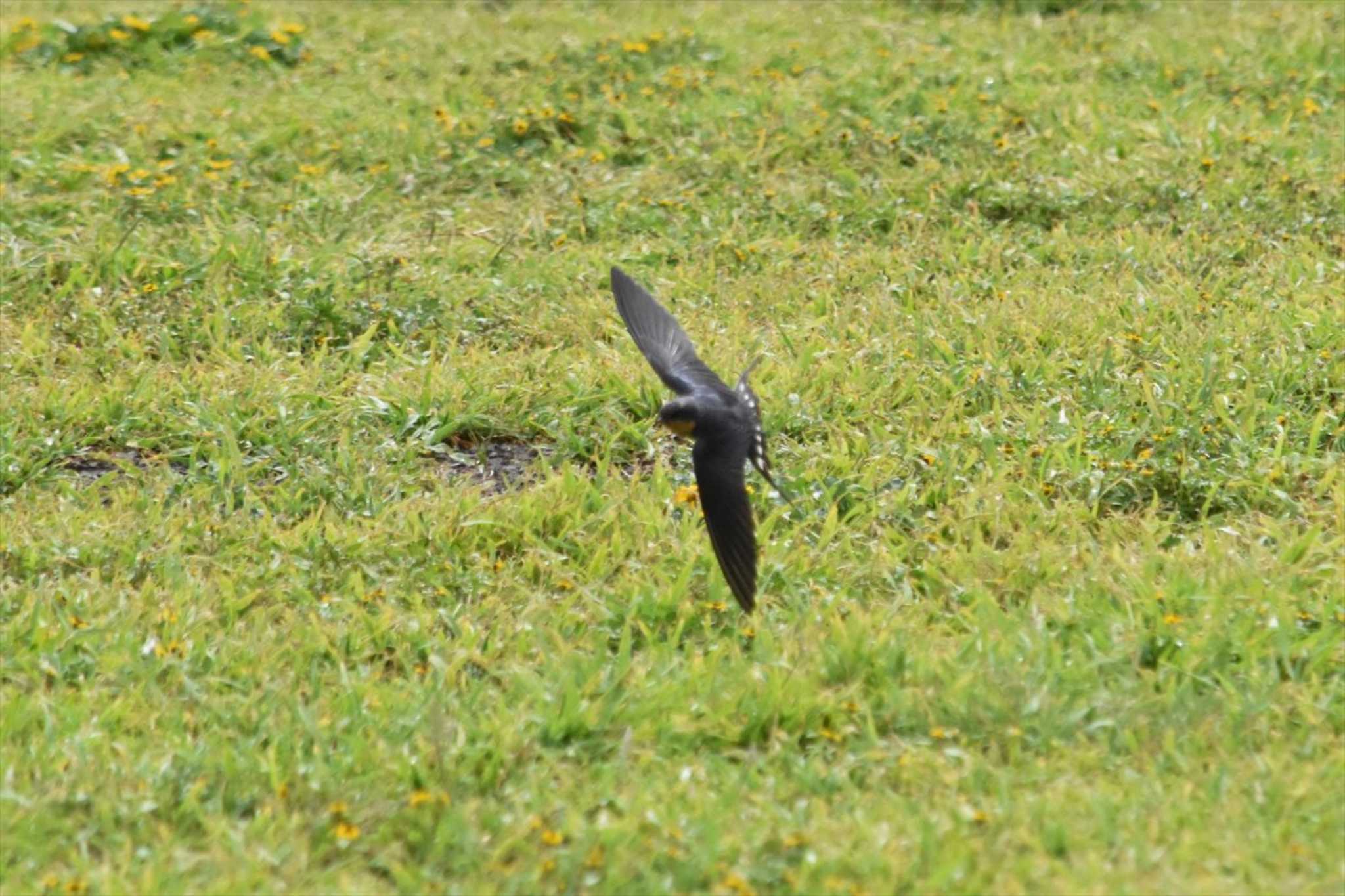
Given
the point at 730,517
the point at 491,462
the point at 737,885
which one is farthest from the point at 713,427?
the point at 737,885

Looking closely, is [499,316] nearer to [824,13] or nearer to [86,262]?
[86,262]

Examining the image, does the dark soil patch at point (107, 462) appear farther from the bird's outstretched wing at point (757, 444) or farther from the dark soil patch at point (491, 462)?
the bird's outstretched wing at point (757, 444)

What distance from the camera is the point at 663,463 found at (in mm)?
4641

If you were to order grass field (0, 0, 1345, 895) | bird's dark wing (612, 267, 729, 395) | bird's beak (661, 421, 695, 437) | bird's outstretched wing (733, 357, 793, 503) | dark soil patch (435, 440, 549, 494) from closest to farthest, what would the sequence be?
grass field (0, 0, 1345, 895) → bird's beak (661, 421, 695, 437) → bird's outstretched wing (733, 357, 793, 503) → bird's dark wing (612, 267, 729, 395) → dark soil patch (435, 440, 549, 494)

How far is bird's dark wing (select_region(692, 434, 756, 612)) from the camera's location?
3576 millimetres

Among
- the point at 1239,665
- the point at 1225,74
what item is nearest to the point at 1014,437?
the point at 1239,665

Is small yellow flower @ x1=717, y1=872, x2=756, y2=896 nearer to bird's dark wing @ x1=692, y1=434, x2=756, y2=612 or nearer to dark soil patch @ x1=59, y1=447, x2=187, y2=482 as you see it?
bird's dark wing @ x1=692, y1=434, x2=756, y2=612

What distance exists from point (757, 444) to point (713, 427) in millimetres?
213

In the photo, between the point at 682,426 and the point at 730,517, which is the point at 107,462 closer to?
the point at 682,426

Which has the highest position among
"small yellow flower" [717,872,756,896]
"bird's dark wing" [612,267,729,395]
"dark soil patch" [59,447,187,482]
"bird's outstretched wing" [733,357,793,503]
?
"bird's dark wing" [612,267,729,395]

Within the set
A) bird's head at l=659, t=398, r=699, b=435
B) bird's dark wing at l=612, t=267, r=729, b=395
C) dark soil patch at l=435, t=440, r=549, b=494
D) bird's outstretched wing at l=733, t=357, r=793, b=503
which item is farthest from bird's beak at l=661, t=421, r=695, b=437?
dark soil patch at l=435, t=440, r=549, b=494

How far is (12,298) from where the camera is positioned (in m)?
5.66

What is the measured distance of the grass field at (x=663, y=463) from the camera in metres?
3.09

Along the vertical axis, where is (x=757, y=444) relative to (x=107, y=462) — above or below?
above
